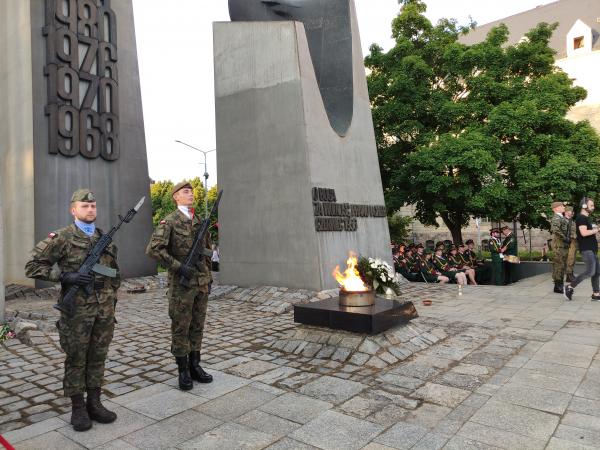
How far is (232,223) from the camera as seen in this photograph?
12.5 m

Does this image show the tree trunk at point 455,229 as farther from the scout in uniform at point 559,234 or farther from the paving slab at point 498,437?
the paving slab at point 498,437

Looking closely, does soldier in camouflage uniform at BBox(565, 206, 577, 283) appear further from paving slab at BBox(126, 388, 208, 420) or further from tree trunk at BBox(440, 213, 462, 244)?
paving slab at BBox(126, 388, 208, 420)

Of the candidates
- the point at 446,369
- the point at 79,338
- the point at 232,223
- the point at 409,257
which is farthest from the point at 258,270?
the point at 79,338

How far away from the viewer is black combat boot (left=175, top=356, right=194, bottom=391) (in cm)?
468

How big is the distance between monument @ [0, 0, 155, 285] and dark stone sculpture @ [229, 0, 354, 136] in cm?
536

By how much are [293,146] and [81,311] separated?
792 cm

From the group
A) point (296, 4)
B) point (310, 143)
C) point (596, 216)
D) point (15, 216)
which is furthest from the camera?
point (596, 216)

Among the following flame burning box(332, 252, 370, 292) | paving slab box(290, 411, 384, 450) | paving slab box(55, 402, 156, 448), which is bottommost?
paving slab box(290, 411, 384, 450)

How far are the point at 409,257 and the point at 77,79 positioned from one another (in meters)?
12.3

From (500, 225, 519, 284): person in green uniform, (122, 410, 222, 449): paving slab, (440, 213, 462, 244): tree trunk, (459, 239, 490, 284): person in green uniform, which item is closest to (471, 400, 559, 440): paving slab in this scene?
(122, 410, 222, 449): paving slab

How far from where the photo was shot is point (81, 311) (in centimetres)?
388

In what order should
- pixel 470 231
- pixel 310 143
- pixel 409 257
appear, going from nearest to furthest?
pixel 310 143 → pixel 409 257 → pixel 470 231

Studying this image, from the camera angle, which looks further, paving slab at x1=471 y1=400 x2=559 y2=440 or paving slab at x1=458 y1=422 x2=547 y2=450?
paving slab at x1=471 y1=400 x2=559 y2=440

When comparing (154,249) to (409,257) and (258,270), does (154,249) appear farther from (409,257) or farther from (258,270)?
(409,257)
